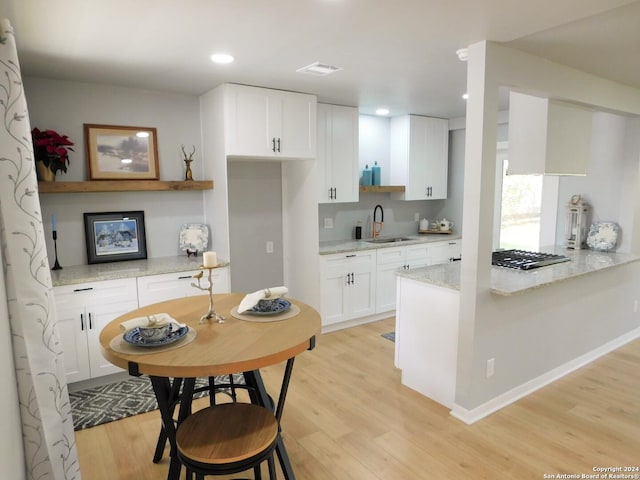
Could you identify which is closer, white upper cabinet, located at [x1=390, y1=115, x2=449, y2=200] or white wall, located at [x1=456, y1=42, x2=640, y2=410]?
white wall, located at [x1=456, y1=42, x2=640, y2=410]

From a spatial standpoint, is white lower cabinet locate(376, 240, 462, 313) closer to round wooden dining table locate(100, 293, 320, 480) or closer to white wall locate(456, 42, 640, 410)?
white wall locate(456, 42, 640, 410)

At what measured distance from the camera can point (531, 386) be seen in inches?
123

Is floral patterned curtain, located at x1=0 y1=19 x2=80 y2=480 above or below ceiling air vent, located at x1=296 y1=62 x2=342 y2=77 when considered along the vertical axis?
below

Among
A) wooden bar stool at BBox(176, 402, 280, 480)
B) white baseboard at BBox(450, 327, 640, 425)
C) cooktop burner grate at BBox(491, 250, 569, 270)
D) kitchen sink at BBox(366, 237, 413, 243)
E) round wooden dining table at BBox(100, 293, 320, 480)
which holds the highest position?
cooktop burner grate at BBox(491, 250, 569, 270)

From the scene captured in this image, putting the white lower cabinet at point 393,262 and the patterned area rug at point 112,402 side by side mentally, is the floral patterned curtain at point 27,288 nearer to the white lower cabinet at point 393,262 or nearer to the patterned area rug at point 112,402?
the patterned area rug at point 112,402

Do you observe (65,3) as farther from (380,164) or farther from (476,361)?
(380,164)

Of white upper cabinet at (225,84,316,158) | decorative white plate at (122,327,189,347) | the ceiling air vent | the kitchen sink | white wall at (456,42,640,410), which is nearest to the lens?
decorative white plate at (122,327,189,347)

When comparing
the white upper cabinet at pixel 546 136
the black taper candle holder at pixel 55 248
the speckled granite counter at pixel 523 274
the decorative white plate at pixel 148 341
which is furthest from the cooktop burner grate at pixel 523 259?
the black taper candle holder at pixel 55 248

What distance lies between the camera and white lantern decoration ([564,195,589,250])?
4156 millimetres

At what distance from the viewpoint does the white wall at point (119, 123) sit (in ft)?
11.1

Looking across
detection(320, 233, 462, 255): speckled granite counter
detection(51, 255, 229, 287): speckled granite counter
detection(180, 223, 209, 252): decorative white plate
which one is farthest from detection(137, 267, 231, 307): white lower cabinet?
detection(320, 233, 462, 255): speckled granite counter

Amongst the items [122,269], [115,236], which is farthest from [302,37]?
[115,236]

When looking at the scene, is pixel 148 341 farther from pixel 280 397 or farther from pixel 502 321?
pixel 502 321

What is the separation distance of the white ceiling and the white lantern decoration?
3.85 feet
